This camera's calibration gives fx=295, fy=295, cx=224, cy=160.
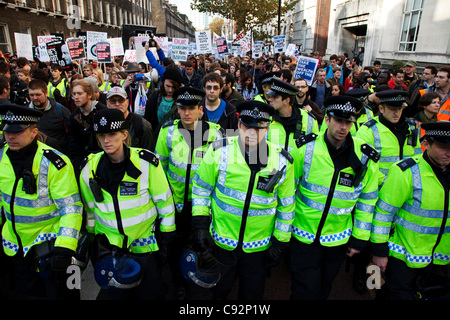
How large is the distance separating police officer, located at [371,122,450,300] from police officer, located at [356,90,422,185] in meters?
0.92

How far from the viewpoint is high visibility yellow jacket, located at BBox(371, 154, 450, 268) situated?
2.46m

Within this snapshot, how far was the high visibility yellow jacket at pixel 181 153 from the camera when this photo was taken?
322cm

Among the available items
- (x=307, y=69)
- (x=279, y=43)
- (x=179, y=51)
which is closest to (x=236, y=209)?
(x=307, y=69)

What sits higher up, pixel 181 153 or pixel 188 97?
pixel 188 97

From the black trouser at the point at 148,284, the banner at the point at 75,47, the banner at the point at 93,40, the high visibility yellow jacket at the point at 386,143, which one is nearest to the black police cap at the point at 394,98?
the high visibility yellow jacket at the point at 386,143

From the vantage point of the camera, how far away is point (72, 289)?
2623mm

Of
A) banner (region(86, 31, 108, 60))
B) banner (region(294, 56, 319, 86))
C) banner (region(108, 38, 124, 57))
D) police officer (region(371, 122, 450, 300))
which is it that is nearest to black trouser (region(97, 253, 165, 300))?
police officer (region(371, 122, 450, 300))

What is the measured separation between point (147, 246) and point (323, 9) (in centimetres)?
2596

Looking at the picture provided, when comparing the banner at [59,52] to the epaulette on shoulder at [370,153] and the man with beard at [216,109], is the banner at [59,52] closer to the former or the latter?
the man with beard at [216,109]

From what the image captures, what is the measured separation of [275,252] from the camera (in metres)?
2.53

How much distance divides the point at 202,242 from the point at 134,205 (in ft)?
2.15

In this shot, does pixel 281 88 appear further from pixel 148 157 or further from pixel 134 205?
pixel 134 205
